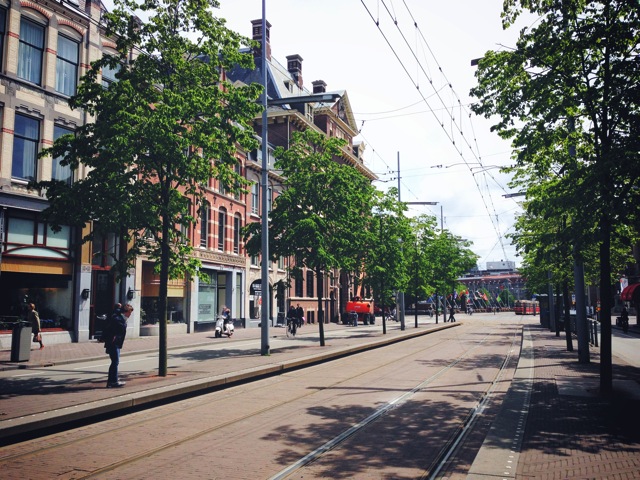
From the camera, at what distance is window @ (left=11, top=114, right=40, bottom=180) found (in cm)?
2066

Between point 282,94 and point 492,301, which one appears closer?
point 282,94

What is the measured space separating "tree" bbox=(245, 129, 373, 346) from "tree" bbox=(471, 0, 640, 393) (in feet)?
32.1

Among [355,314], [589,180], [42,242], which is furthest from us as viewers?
[355,314]

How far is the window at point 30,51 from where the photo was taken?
21.1 m

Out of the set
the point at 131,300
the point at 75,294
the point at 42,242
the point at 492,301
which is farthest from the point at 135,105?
the point at 492,301

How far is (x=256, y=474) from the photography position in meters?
5.45

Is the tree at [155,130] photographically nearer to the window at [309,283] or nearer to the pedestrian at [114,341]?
the pedestrian at [114,341]

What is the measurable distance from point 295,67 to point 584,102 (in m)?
47.4

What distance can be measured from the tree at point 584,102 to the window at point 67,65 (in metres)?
19.2

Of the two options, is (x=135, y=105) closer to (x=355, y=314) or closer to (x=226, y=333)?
(x=226, y=333)

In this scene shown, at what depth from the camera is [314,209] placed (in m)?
20.5

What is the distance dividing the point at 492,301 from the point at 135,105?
124 meters

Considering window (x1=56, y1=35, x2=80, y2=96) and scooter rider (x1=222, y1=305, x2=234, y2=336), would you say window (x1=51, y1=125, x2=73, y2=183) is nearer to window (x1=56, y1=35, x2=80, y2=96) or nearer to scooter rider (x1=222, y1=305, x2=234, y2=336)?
window (x1=56, y1=35, x2=80, y2=96)

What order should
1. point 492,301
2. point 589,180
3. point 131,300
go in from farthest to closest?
point 492,301 → point 131,300 → point 589,180
